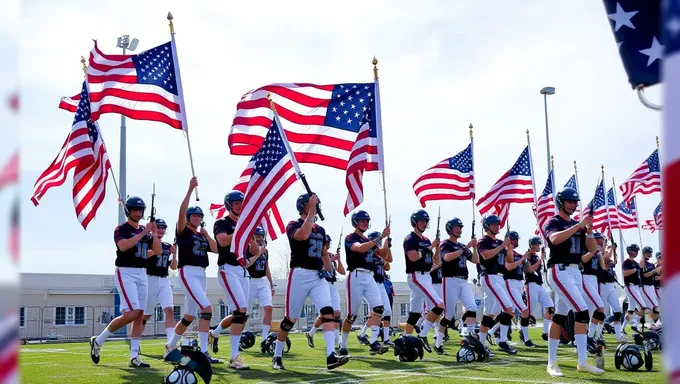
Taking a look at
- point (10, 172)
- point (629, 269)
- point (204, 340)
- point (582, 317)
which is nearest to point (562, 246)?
point (582, 317)

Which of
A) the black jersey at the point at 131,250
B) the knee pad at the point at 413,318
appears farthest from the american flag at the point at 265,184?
the knee pad at the point at 413,318

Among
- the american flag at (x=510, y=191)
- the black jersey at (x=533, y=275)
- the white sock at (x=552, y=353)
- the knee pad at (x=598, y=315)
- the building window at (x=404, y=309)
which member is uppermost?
the american flag at (x=510, y=191)

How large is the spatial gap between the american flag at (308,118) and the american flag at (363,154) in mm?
110

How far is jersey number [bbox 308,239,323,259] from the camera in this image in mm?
12711

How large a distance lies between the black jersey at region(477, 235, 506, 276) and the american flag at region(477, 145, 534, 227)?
1.89 metres

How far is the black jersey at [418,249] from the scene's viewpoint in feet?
55.2

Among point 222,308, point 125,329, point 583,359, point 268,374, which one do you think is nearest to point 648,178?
point 583,359

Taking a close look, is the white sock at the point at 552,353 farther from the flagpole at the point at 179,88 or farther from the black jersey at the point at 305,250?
the flagpole at the point at 179,88

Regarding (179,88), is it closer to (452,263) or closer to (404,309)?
(452,263)

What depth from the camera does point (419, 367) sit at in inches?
510

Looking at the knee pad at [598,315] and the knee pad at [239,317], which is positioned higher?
the knee pad at [239,317]

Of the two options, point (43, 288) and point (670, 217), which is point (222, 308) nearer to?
point (43, 288)

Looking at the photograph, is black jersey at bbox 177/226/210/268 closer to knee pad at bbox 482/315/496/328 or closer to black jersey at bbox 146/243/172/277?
black jersey at bbox 146/243/172/277

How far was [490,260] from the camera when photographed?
58.2 ft
